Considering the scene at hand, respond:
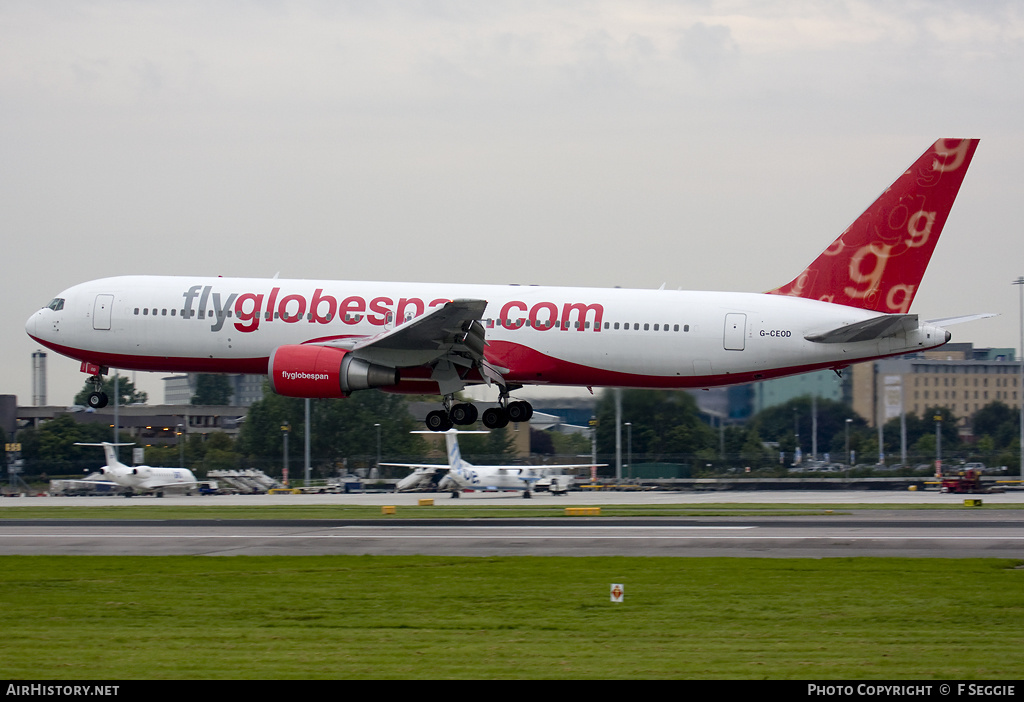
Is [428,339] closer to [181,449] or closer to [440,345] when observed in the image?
[440,345]

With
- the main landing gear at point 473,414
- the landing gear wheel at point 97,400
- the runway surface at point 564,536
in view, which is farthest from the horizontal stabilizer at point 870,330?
the landing gear wheel at point 97,400

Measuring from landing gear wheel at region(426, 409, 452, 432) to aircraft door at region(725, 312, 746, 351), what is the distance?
373 inches

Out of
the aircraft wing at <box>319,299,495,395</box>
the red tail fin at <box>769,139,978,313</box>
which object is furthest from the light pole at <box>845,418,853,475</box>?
the aircraft wing at <box>319,299,495,395</box>

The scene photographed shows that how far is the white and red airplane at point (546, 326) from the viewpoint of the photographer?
121ft

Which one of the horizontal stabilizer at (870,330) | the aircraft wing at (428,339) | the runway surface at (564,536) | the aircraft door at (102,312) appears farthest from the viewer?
the aircraft door at (102,312)

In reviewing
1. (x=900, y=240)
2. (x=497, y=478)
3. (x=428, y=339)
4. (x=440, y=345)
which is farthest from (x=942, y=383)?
(x=428, y=339)

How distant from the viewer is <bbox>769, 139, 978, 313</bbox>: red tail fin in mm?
38062

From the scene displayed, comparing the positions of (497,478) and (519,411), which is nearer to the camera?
(519,411)

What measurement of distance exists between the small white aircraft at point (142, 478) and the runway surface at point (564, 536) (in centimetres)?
2694

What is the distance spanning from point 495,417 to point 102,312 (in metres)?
13.8

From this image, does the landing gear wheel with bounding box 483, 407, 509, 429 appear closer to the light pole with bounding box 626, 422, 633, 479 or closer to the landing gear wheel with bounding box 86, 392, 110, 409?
the landing gear wheel with bounding box 86, 392, 110, 409

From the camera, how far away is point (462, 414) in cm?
3847

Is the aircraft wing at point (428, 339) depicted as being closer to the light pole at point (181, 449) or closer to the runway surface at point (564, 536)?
the runway surface at point (564, 536)
